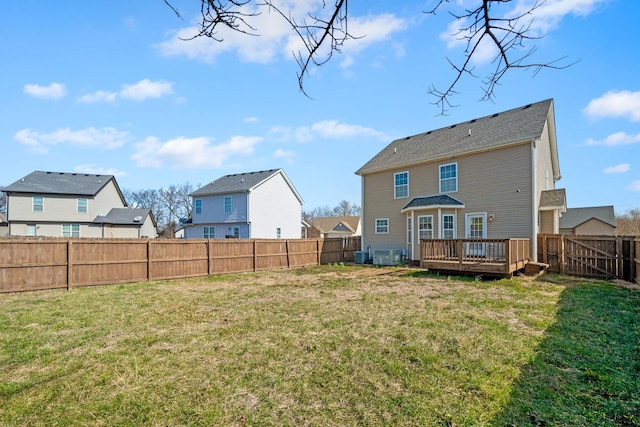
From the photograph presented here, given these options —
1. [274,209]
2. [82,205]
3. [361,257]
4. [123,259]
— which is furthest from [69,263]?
[82,205]

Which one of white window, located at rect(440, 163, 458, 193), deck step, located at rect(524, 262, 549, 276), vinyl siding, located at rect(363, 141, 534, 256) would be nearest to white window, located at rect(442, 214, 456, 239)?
vinyl siding, located at rect(363, 141, 534, 256)

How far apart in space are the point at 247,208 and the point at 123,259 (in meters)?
14.0

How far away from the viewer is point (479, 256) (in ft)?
36.0

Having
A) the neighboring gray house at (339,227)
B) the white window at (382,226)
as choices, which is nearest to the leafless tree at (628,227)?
the neighboring gray house at (339,227)

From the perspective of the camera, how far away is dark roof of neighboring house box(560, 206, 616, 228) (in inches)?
1155

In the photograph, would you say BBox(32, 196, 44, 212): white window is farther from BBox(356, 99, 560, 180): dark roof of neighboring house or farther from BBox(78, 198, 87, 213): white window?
BBox(356, 99, 560, 180): dark roof of neighboring house

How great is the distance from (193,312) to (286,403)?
4126 millimetres

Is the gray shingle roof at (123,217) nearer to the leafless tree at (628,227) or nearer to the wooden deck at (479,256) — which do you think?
the wooden deck at (479,256)

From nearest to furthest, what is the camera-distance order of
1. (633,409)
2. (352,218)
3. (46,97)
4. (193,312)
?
(633,409) < (193,312) < (46,97) < (352,218)

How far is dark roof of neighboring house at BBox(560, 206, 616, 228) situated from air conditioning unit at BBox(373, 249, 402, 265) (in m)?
24.8

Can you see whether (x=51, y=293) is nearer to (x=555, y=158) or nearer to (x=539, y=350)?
(x=539, y=350)

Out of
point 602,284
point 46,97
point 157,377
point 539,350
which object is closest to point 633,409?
point 539,350

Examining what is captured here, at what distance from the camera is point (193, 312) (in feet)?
20.7

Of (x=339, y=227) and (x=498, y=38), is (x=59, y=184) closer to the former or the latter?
(x=339, y=227)
